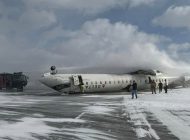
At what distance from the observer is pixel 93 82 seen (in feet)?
168

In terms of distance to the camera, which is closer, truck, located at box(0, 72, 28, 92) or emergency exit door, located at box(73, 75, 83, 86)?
emergency exit door, located at box(73, 75, 83, 86)

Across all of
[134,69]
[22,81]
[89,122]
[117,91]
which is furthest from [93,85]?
[89,122]

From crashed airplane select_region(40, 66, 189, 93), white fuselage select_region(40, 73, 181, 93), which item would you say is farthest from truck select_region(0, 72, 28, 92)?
white fuselage select_region(40, 73, 181, 93)

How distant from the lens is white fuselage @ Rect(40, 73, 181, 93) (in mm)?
49125

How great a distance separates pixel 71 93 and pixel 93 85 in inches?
114

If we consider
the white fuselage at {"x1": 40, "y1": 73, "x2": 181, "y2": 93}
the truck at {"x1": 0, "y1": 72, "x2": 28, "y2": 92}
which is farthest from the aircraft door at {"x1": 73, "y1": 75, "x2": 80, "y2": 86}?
the truck at {"x1": 0, "y1": 72, "x2": 28, "y2": 92}

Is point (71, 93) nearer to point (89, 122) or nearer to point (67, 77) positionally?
point (67, 77)

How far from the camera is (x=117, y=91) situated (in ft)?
188

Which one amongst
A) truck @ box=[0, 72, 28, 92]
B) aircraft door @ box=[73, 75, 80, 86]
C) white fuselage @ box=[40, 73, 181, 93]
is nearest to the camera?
white fuselage @ box=[40, 73, 181, 93]

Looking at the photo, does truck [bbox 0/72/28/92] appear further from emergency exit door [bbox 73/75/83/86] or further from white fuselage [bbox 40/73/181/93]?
emergency exit door [bbox 73/75/83/86]

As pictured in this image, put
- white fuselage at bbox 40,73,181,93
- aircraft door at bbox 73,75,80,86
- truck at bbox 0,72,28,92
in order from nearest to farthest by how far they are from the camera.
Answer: white fuselage at bbox 40,73,181,93, aircraft door at bbox 73,75,80,86, truck at bbox 0,72,28,92

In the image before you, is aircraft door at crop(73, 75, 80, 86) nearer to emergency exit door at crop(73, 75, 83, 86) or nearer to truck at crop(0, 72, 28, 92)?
emergency exit door at crop(73, 75, 83, 86)

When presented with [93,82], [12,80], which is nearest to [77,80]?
[93,82]

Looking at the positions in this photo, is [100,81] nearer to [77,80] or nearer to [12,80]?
[77,80]
